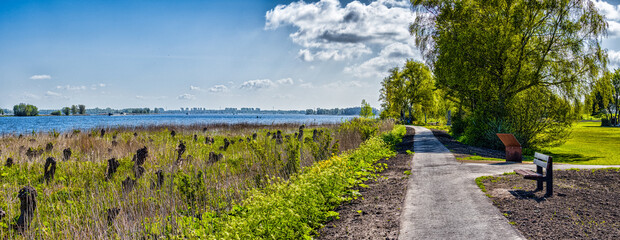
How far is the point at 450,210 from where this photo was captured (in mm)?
5797

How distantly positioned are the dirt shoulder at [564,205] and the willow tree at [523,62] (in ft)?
28.6

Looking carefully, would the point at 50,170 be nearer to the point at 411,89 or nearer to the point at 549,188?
the point at 549,188

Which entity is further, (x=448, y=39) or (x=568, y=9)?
(x=448, y=39)

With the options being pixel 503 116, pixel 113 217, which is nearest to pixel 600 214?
pixel 113 217

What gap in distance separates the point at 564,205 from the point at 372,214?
3.32 meters

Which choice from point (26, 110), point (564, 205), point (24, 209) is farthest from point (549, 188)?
point (26, 110)

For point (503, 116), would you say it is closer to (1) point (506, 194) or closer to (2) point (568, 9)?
(2) point (568, 9)

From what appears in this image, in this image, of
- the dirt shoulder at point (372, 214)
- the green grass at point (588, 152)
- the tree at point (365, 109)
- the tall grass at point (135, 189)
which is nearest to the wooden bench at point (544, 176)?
the dirt shoulder at point (372, 214)

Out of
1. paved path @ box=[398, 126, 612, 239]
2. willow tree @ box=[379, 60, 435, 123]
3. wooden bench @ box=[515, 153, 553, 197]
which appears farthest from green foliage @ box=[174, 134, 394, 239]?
willow tree @ box=[379, 60, 435, 123]

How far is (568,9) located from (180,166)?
19.3 meters

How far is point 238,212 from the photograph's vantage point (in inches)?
229

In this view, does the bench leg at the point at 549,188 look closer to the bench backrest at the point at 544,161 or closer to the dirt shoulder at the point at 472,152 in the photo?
the bench backrest at the point at 544,161

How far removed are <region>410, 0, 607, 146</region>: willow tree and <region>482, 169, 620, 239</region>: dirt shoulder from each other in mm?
8704

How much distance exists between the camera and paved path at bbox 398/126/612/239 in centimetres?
477
